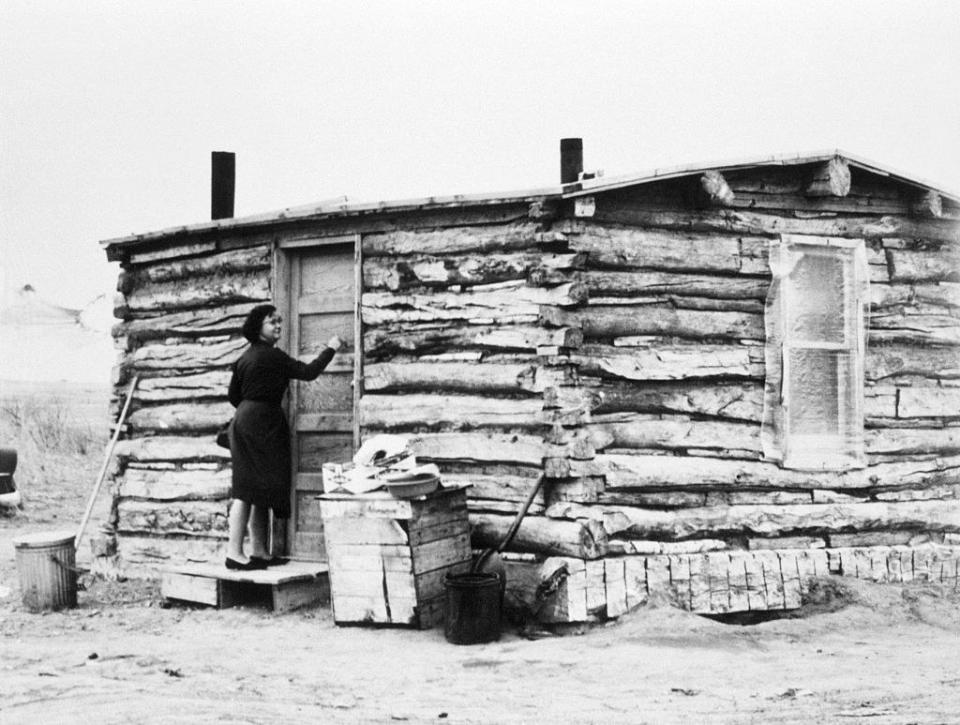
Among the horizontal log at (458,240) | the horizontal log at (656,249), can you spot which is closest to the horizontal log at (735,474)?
the horizontal log at (656,249)

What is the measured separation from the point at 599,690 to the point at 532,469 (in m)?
2.20

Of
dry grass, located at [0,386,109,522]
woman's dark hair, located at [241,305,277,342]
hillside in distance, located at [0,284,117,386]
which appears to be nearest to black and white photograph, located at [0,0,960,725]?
woman's dark hair, located at [241,305,277,342]

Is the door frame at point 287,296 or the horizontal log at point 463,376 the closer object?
the horizontal log at point 463,376

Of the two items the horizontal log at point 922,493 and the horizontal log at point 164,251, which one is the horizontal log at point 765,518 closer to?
the horizontal log at point 922,493

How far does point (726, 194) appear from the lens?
27.2 ft

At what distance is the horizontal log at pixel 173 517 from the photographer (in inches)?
381

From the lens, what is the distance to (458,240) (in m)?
8.49

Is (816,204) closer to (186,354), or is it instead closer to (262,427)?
→ (262,427)

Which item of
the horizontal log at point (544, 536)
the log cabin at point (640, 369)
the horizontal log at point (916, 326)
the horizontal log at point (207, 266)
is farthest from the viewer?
the horizontal log at point (207, 266)

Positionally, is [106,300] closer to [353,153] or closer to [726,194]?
[353,153]

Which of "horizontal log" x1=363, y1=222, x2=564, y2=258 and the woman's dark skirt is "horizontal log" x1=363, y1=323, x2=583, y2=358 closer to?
"horizontal log" x1=363, y1=222, x2=564, y2=258

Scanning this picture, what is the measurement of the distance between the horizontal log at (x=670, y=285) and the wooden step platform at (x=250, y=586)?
3154 millimetres

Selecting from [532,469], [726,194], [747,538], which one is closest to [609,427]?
[532,469]

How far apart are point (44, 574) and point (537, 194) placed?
4946 millimetres
